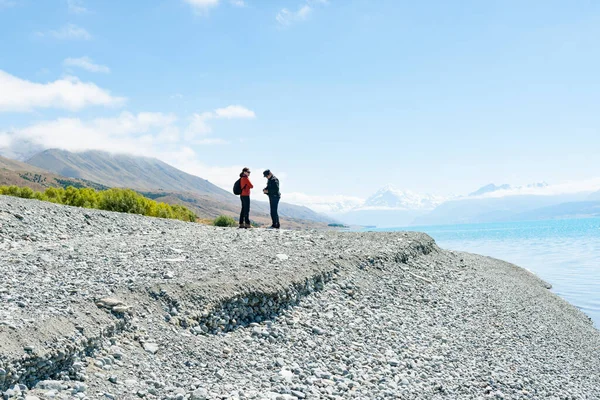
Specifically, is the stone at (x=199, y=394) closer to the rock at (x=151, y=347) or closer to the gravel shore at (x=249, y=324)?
the gravel shore at (x=249, y=324)

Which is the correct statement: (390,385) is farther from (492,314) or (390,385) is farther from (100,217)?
(100,217)

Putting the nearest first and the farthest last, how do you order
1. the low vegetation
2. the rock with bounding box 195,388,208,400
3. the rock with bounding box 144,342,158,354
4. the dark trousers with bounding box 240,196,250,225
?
the rock with bounding box 195,388,208,400, the rock with bounding box 144,342,158,354, the dark trousers with bounding box 240,196,250,225, the low vegetation

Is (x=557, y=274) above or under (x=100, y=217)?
under

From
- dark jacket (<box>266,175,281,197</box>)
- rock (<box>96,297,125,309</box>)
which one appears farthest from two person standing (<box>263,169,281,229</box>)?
rock (<box>96,297,125,309</box>)

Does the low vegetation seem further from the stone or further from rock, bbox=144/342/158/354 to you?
the stone

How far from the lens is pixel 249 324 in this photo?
13.6 m

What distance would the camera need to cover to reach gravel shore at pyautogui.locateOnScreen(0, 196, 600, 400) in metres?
9.49

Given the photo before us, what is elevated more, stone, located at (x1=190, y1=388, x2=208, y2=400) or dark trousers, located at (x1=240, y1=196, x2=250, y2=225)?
dark trousers, located at (x1=240, y1=196, x2=250, y2=225)

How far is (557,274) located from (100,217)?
44011 millimetres

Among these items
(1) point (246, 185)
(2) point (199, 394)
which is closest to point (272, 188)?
(1) point (246, 185)

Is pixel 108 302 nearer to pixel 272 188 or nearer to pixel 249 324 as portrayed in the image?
pixel 249 324

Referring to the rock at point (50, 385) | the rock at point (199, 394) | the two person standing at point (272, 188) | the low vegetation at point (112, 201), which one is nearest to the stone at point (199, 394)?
the rock at point (199, 394)

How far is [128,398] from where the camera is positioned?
341 inches

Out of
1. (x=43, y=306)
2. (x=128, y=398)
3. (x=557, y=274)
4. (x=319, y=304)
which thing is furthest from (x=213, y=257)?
(x=557, y=274)
